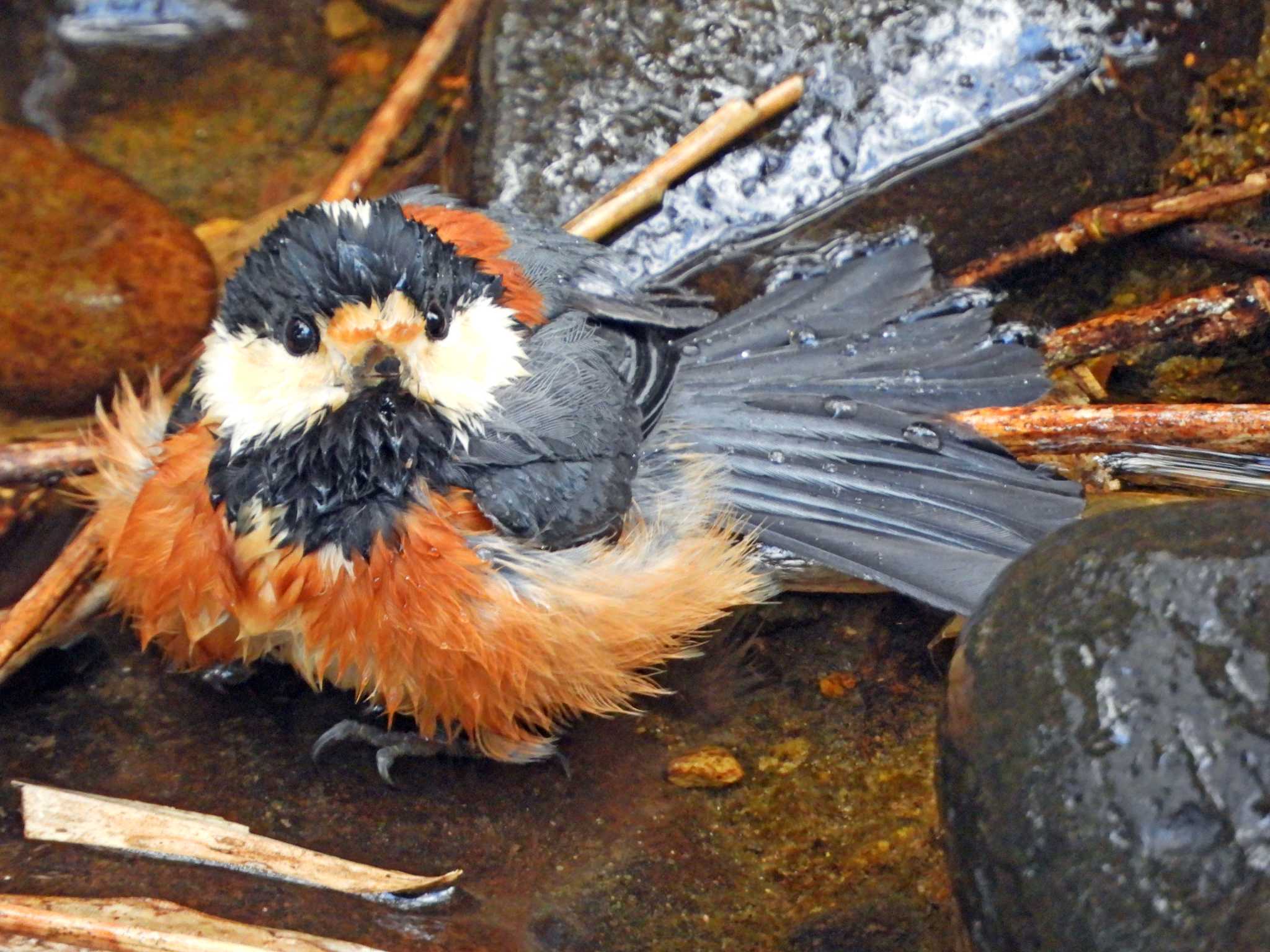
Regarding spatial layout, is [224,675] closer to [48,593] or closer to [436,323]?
[48,593]

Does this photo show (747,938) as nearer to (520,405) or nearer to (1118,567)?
(1118,567)

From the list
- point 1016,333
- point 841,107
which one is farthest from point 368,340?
point 841,107

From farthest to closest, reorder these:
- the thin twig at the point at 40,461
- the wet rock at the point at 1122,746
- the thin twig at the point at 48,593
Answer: the thin twig at the point at 40,461 < the thin twig at the point at 48,593 < the wet rock at the point at 1122,746

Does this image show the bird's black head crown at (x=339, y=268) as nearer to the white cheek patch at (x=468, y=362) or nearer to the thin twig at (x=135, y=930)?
the white cheek patch at (x=468, y=362)

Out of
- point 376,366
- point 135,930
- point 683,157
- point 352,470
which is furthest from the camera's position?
point 683,157

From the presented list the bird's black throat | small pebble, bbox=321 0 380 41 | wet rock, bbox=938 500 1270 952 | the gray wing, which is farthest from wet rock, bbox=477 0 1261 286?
wet rock, bbox=938 500 1270 952

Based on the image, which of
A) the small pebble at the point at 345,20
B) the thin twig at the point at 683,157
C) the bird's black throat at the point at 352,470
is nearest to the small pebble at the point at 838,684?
the bird's black throat at the point at 352,470

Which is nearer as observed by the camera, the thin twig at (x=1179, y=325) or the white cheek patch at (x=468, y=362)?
the white cheek patch at (x=468, y=362)
